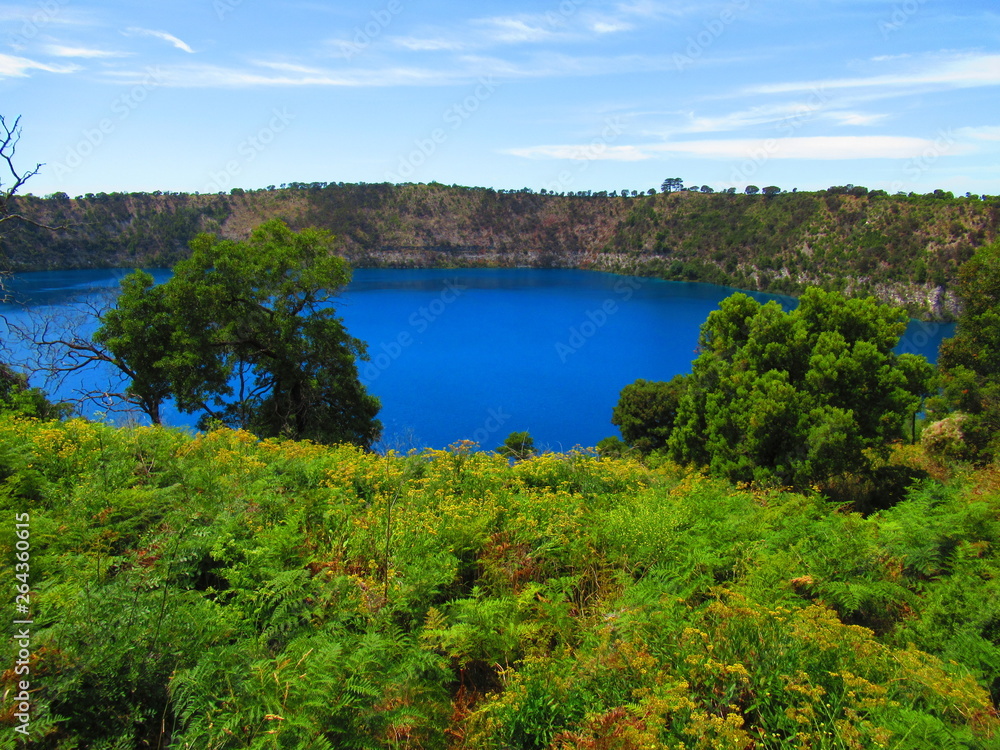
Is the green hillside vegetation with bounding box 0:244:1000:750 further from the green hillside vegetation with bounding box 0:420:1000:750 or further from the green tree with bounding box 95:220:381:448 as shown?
the green tree with bounding box 95:220:381:448

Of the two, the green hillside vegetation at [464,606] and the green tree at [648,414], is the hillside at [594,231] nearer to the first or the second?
the green tree at [648,414]

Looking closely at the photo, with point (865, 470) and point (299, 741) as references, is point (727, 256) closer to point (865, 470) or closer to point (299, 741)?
point (865, 470)

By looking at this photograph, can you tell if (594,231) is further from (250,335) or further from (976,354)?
(250,335)

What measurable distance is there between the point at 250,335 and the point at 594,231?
12260 cm

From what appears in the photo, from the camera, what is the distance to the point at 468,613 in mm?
3635

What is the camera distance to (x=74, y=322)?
16203mm

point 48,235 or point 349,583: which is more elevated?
point 48,235

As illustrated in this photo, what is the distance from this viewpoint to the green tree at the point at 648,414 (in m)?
26.9

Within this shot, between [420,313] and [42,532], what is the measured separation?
6254cm

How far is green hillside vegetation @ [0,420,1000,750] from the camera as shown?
2.57m

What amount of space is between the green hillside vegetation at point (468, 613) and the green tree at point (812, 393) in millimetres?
8331

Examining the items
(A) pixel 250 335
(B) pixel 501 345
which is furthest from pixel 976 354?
(B) pixel 501 345

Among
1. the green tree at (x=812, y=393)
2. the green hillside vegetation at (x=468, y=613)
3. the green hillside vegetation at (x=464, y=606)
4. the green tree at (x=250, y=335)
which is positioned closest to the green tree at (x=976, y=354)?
the green tree at (x=812, y=393)

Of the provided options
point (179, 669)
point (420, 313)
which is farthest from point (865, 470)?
point (420, 313)
